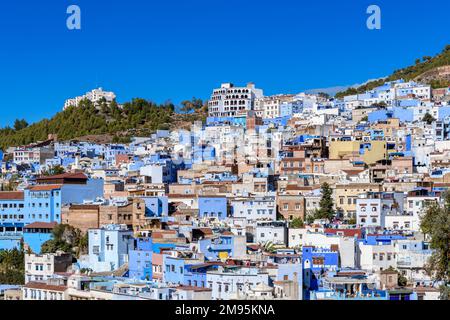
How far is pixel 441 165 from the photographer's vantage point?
21.5 meters

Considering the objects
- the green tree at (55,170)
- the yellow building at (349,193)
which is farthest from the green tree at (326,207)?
the green tree at (55,170)

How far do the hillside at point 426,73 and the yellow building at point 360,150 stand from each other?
538 inches

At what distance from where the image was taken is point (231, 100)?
3809 cm

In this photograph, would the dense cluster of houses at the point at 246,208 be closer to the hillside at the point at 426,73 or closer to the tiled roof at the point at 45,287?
the tiled roof at the point at 45,287

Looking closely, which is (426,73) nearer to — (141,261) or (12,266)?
(12,266)

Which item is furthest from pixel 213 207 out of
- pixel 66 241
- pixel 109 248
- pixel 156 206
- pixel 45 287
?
pixel 45 287

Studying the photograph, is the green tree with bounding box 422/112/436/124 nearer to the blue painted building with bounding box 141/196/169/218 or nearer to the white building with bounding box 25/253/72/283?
the blue painted building with bounding box 141/196/169/218

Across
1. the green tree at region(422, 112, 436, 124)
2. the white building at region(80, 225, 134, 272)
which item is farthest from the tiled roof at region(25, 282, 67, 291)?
the green tree at region(422, 112, 436, 124)

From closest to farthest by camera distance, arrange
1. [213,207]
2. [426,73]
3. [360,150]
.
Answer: [213,207], [360,150], [426,73]

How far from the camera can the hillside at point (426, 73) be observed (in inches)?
1526

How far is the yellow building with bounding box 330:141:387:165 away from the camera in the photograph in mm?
23234

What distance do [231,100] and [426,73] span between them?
9.34m
